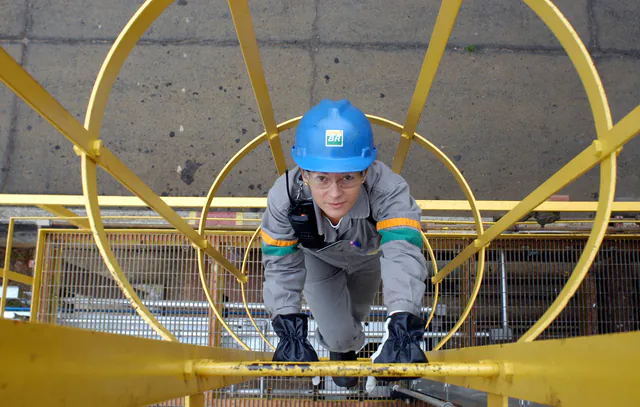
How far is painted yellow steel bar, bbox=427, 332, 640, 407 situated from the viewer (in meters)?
0.94

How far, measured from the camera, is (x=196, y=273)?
4340 mm

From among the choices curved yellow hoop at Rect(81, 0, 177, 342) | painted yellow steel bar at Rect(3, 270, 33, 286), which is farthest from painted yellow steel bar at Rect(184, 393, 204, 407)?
painted yellow steel bar at Rect(3, 270, 33, 286)

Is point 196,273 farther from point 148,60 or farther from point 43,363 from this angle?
point 43,363

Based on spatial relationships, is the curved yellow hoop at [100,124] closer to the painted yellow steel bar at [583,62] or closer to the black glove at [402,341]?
the black glove at [402,341]

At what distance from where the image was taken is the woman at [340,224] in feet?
6.57

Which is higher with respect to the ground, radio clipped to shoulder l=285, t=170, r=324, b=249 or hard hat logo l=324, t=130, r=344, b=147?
hard hat logo l=324, t=130, r=344, b=147

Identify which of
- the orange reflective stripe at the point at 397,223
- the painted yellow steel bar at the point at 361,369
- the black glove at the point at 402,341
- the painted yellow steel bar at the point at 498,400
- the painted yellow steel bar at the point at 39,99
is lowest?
the painted yellow steel bar at the point at 498,400

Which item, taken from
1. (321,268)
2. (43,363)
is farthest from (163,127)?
(43,363)

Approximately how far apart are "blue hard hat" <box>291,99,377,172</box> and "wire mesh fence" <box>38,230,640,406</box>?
2.09 metres

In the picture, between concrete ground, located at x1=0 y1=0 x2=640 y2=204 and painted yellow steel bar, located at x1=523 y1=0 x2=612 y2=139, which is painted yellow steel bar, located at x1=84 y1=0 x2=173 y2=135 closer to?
painted yellow steel bar, located at x1=523 y1=0 x2=612 y2=139

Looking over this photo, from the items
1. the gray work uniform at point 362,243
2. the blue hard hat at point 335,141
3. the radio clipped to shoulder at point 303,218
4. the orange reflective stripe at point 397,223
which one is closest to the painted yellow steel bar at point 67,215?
the gray work uniform at point 362,243

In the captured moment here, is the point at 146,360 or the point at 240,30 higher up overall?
the point at 240,30

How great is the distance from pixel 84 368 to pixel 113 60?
1317 mm

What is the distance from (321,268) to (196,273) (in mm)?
1753
